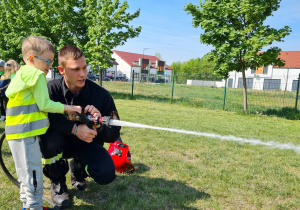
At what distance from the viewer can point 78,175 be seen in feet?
11.9

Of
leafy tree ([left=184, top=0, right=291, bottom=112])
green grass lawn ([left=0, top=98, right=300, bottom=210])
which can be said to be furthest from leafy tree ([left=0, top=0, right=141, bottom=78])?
green grass lawn ([left=0, top=98, right=300, bottom=210])

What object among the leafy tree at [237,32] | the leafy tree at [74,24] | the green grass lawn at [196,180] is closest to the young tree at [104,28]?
the leafy tree at [74,24]

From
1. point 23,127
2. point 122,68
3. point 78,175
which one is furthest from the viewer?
point 122,68

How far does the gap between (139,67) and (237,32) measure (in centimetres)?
6697

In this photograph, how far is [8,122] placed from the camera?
2.55 metres

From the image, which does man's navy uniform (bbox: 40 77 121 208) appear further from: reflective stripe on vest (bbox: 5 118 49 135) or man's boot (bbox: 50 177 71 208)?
reflective stripe on vest (bbox: 5 118 49 135)

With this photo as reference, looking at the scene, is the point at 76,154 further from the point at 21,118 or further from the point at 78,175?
the point at 21,118

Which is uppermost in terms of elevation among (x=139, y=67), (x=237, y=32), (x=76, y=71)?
(x=139, y=67)

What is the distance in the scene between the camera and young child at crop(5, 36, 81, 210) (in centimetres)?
246

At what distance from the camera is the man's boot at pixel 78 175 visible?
11.6 ft

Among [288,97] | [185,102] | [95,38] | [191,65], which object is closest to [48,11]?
[95,38]

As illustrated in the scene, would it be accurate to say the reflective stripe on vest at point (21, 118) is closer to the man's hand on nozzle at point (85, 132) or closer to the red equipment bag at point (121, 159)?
the man's hand on nozzle at point (85, 132)

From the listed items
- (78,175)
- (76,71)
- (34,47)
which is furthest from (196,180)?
(34,47)

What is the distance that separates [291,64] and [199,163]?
55635 millimetres
